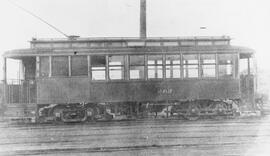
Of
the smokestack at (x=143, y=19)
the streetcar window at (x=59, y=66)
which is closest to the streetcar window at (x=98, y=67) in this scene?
the streetcar window at (x=59, y=66)

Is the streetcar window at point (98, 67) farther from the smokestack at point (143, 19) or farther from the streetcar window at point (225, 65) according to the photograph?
the smokestack at point (143, 19)

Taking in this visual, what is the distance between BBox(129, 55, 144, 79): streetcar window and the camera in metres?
15.5

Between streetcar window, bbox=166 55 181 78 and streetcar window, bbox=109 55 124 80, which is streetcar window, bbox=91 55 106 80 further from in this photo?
streetcar window, bbox=166 55 181 78

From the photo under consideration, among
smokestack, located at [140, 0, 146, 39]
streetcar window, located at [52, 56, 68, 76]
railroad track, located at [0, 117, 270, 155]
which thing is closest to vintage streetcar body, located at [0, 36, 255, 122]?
streetcar window, located at [52, 56, 68, 76]

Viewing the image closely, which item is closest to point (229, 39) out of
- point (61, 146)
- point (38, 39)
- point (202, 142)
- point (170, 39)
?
point (170, 39)

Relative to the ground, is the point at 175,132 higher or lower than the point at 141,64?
lower

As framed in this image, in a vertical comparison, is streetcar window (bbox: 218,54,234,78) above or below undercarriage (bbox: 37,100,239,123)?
above

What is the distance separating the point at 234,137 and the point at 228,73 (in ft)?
20.7

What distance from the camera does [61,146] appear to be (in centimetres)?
920

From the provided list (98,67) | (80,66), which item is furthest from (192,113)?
(80,66)

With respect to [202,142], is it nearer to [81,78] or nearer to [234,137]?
[234,137]

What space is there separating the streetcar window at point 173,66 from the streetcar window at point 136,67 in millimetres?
1000

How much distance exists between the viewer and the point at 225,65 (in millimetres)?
15836

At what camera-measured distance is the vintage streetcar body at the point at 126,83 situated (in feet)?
50.4
